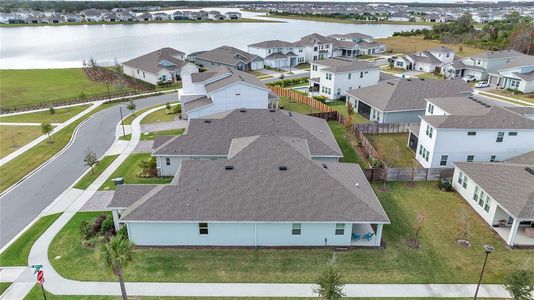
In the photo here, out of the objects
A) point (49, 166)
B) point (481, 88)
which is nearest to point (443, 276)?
point (49, 166)

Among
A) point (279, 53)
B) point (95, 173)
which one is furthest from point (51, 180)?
point (279, 53)

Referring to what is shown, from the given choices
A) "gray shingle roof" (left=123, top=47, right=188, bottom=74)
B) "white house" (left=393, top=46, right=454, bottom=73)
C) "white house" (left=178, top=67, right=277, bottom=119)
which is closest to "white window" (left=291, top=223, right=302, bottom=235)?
"white house" (left=178, top=67, right=277, bottom=119)

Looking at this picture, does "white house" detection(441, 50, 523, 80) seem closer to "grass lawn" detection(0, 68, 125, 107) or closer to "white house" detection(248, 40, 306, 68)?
"white house" detection(248, 40, 306, 68)

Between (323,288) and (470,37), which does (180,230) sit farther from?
(470,37)

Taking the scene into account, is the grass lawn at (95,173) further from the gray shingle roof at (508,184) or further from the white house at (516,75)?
the white house at (516,75)

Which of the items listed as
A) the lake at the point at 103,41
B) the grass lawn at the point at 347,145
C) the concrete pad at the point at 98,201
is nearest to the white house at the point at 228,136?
the grass lawn at the point at 347,145

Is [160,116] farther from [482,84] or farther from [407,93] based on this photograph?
[482,84]
